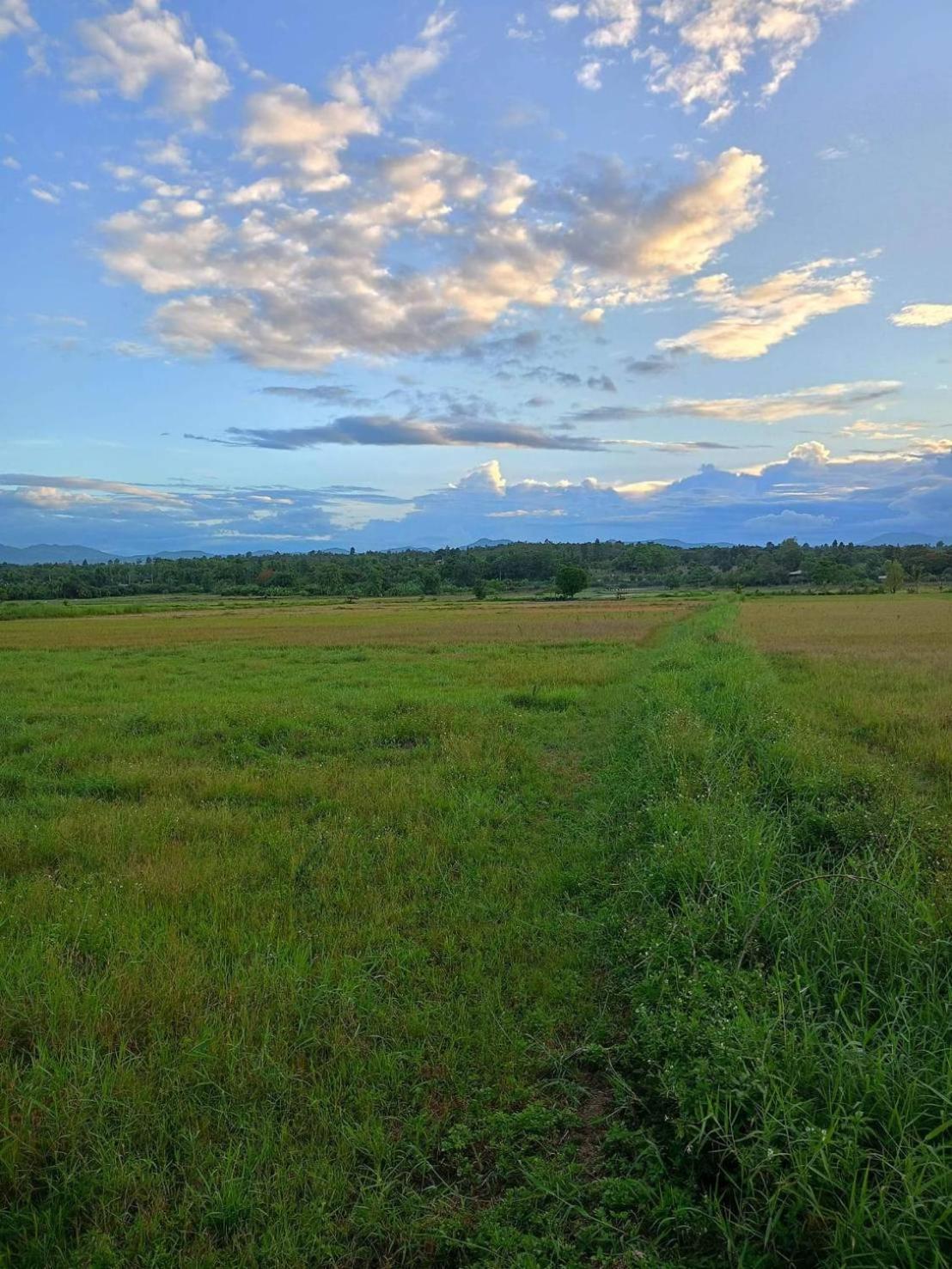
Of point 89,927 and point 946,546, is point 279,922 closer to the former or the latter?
point 89,927

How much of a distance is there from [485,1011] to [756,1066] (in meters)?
1.58

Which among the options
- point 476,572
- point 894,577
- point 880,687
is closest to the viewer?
point 880,687

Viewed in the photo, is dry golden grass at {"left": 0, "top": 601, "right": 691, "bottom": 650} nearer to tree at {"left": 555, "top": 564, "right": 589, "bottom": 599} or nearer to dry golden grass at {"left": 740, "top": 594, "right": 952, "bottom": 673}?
dry golden grass at {"left": 740, "top": 594, "right": 952, "bottom": 673}

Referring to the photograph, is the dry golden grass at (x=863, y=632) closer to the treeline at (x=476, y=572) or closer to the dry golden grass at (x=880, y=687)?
the dry golden grass at (x=880, y=687)

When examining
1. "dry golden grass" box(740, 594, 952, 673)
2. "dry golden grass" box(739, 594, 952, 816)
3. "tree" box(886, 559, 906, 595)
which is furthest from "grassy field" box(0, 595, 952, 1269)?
"tree" box(886, 559, 906, 595)

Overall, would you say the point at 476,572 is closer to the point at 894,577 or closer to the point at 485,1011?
the point at 894,577

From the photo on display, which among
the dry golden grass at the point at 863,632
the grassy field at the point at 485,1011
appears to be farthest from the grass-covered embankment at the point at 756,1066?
the dry golden grass at the point at 863,632

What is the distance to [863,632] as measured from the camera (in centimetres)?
2986

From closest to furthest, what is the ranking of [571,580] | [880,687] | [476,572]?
[880,687], [571,580], [476,572]

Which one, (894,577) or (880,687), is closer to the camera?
(880,687)

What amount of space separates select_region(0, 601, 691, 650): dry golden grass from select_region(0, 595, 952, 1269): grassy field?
68.3ft

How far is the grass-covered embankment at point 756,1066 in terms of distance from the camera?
7.64 feet

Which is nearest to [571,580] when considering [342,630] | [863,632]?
[342,630]

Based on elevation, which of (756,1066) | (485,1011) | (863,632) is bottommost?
(485,1011)
